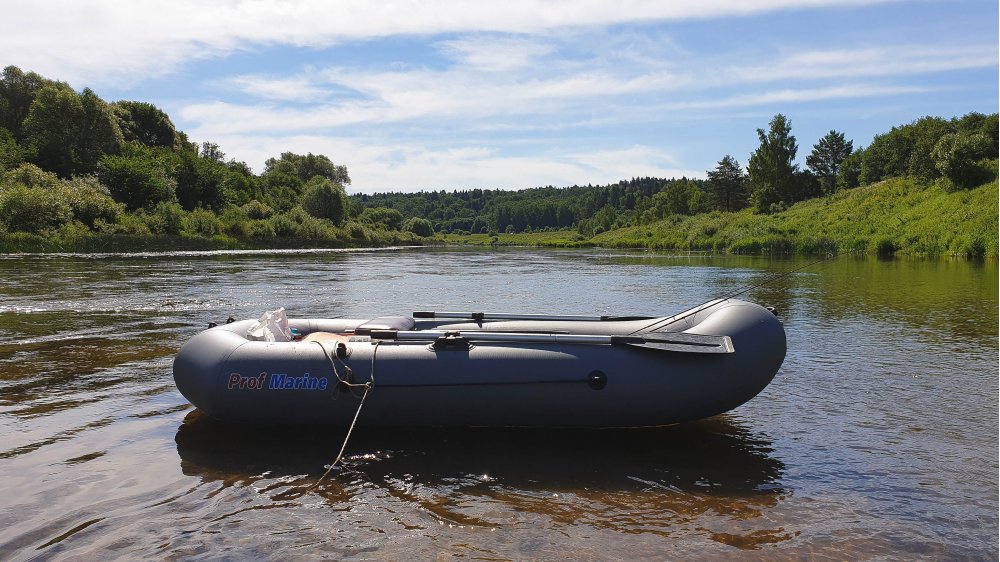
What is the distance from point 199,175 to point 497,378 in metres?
59.3

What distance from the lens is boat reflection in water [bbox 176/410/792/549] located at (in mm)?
4543

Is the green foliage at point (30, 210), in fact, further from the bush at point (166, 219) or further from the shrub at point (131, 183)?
the shrub at point (131, 183)

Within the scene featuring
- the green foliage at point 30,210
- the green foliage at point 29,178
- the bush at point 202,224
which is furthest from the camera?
the bush at point 202,224

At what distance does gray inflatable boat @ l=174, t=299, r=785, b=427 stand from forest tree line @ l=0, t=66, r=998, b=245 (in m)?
35.7

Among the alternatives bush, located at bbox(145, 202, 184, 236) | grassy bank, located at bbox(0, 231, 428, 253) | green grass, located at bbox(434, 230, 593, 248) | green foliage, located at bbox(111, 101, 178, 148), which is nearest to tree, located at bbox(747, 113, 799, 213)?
green grass, located at bbox(434, 230, 593, 248)

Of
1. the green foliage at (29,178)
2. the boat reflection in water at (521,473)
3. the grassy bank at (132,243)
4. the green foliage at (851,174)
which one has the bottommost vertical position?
the boat reflection in water at (521,473)

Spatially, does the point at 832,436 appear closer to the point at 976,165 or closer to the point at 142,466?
the point at 142,466

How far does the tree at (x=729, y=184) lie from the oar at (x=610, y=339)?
8116cm

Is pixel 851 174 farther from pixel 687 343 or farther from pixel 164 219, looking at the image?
pixel 687 343

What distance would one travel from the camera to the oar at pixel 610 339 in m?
5.71

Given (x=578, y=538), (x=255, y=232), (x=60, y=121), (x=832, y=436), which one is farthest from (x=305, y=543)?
(x=60, y=121)

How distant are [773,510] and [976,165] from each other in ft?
151

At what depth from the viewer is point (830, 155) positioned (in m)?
80.8

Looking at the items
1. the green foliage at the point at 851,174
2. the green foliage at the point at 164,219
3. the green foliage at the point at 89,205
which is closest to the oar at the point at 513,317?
the green foliage at the point at 89,205
